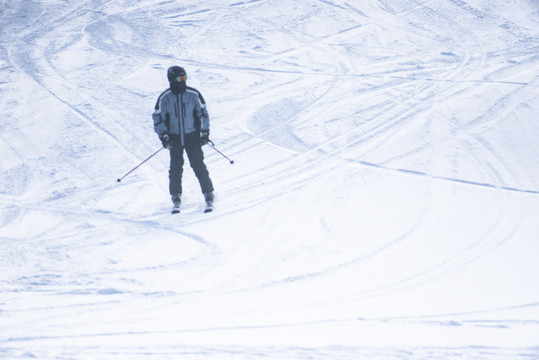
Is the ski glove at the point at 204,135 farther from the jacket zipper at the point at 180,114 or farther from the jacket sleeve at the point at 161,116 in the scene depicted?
the jacket sleeve at the point at 161,116

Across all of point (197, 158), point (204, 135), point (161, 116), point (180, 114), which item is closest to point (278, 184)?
point (197, 158)

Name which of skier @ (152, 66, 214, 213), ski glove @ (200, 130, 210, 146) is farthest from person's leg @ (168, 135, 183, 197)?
ski glove @ (200, 130, 210, 146)

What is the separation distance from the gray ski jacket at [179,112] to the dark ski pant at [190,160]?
0.11 meters

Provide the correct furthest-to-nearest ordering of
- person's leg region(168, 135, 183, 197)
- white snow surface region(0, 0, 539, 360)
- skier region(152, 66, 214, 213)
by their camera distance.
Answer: person's leg region(168, 135, 183, 197) → skier region(152, 66, 214, 213) → white snow surface region(0, 0, 539, 360)

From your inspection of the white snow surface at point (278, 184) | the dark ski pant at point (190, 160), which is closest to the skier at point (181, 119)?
the dark ski pant at point (190, 160)

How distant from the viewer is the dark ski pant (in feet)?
22.0

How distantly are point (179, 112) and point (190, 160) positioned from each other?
1.97 feet

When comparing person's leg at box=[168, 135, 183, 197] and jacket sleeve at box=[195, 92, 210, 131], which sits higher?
jacket sleeve at box=[195, 92, 210, 131]

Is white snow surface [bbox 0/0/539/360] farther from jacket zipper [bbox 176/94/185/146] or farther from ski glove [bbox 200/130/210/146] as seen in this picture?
jacket zipper [bbox 176/94/185/146]

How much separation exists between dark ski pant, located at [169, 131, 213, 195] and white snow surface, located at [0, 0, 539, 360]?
1.14ft

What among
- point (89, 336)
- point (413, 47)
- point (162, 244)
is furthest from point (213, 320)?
point (413, 47)

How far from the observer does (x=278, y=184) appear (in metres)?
7.55

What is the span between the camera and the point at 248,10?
1293 centimetres

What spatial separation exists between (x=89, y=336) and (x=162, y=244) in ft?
5.72
